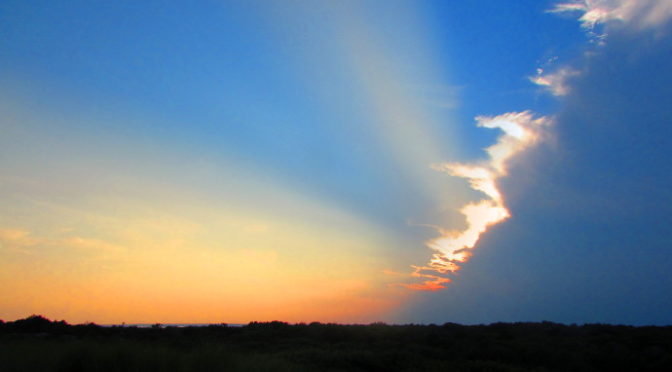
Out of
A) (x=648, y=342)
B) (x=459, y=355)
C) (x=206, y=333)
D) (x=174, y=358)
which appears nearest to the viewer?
(x=174, y=358)

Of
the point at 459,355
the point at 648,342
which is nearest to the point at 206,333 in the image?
the point at 459,355

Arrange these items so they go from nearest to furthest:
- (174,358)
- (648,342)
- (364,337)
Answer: (174,358) < (648,342) < (364,337)

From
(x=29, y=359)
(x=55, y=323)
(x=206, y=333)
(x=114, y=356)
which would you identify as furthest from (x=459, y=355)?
(x=55, y=323)

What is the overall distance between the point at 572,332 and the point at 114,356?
96.6ft

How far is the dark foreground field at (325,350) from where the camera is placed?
38.8ft

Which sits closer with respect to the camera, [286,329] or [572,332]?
[572,332]

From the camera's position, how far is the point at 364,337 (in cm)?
2969

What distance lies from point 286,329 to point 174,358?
940 inches

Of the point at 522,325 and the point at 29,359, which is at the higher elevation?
the point at 522,325

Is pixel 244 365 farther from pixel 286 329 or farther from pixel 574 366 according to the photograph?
pixel 286 329

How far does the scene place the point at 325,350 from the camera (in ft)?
74.4

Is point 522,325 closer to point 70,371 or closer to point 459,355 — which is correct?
point 459,355

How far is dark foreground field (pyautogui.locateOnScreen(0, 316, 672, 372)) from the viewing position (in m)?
11.8

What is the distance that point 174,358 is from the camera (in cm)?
1214
